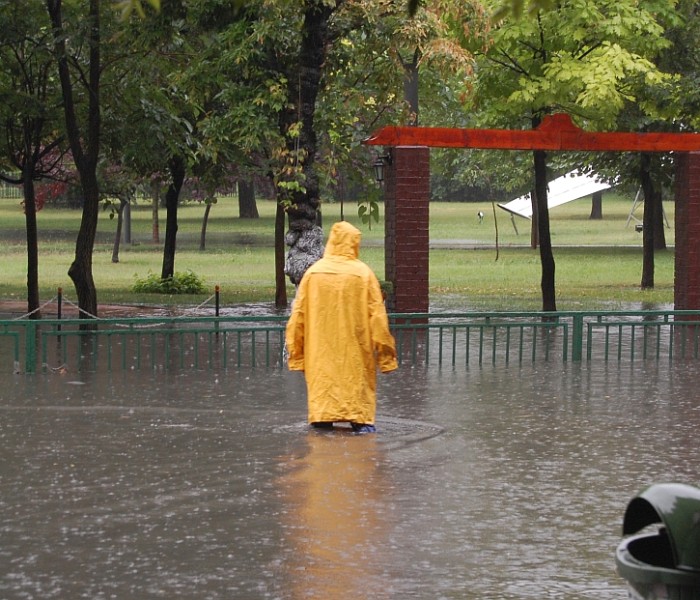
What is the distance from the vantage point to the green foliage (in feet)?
110

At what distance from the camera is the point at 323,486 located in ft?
32.0

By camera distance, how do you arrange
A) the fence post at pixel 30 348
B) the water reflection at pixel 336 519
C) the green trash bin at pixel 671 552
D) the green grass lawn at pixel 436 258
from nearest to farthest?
the green trash bin at pixel 671 552, the water reflection at pixel 336 519, the fence post at pixel 30 348, the green grass lawn at pixel 436 258

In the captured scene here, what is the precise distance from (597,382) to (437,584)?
9.02 m

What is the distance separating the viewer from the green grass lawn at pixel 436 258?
32.6 metres

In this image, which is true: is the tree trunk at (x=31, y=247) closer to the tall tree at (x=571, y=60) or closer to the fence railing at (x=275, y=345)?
the fence railing at (x=275, y=345)

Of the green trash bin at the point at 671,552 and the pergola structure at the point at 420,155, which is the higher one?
the pergola structure at the point at 420,155

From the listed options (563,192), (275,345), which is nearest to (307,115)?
(275,345)

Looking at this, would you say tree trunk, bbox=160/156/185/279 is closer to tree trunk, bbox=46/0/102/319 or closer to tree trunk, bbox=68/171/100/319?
tree trunk, bbox=46/0/102/319

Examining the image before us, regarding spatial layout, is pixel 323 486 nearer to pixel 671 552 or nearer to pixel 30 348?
pixel 671 552

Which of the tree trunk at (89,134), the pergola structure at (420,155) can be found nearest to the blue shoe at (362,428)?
the pergola structure at (420,155)

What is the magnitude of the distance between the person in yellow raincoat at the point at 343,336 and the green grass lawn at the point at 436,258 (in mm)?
17118

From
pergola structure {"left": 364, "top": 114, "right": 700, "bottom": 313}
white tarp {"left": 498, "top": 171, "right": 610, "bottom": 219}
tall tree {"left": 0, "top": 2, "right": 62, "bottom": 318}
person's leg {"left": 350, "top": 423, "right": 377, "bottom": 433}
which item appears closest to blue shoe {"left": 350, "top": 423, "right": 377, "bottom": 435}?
person's leg {"left": 350, "top": 423, "right": 377, "bottom": 433}

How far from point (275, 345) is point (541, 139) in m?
5.16

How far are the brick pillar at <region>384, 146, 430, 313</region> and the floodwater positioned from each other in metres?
5.83
